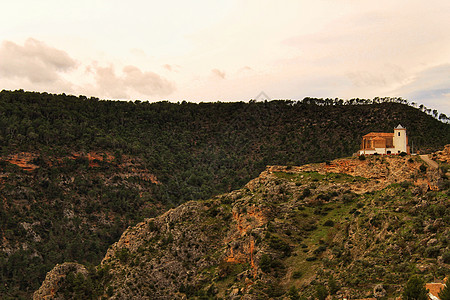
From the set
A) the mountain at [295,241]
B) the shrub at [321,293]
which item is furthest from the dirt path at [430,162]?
the shrub at [321,293]

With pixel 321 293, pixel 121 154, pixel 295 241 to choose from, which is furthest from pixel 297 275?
pixel 121 154

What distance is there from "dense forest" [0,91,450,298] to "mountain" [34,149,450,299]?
160ft

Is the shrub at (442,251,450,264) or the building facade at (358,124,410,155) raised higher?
the building facade at (358,124,410,155)

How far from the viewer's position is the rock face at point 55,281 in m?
73.1

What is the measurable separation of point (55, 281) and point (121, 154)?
8539 centimetres

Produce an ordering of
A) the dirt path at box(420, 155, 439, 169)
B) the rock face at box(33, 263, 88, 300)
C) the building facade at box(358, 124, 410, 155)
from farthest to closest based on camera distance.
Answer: the rock face at box(33, 263, 88, 300) → the building facade at box(358, 124, 410, 155) → the dirt path at box(420, 155, 439, 169)

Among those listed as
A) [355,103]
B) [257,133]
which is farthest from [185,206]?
[355,103]

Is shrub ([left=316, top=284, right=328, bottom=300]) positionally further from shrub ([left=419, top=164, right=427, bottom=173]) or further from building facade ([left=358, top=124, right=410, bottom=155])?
building facade ([left=358, top=124, right=410, bottom=155])

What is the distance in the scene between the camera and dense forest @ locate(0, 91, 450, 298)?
119188mm

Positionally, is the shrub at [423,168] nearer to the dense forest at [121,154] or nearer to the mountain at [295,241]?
the mountain at [295,241]

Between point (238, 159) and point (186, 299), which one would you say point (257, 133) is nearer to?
point (238, 159)

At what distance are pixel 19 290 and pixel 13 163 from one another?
1592 inches

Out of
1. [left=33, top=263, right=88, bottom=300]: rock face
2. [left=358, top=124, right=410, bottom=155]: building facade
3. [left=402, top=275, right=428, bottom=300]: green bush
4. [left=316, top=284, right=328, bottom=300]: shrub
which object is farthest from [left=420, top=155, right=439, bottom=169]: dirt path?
[left=33, top=263, right=88, bottom=300]: rock face

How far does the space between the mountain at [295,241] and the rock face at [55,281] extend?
180 millimetres
